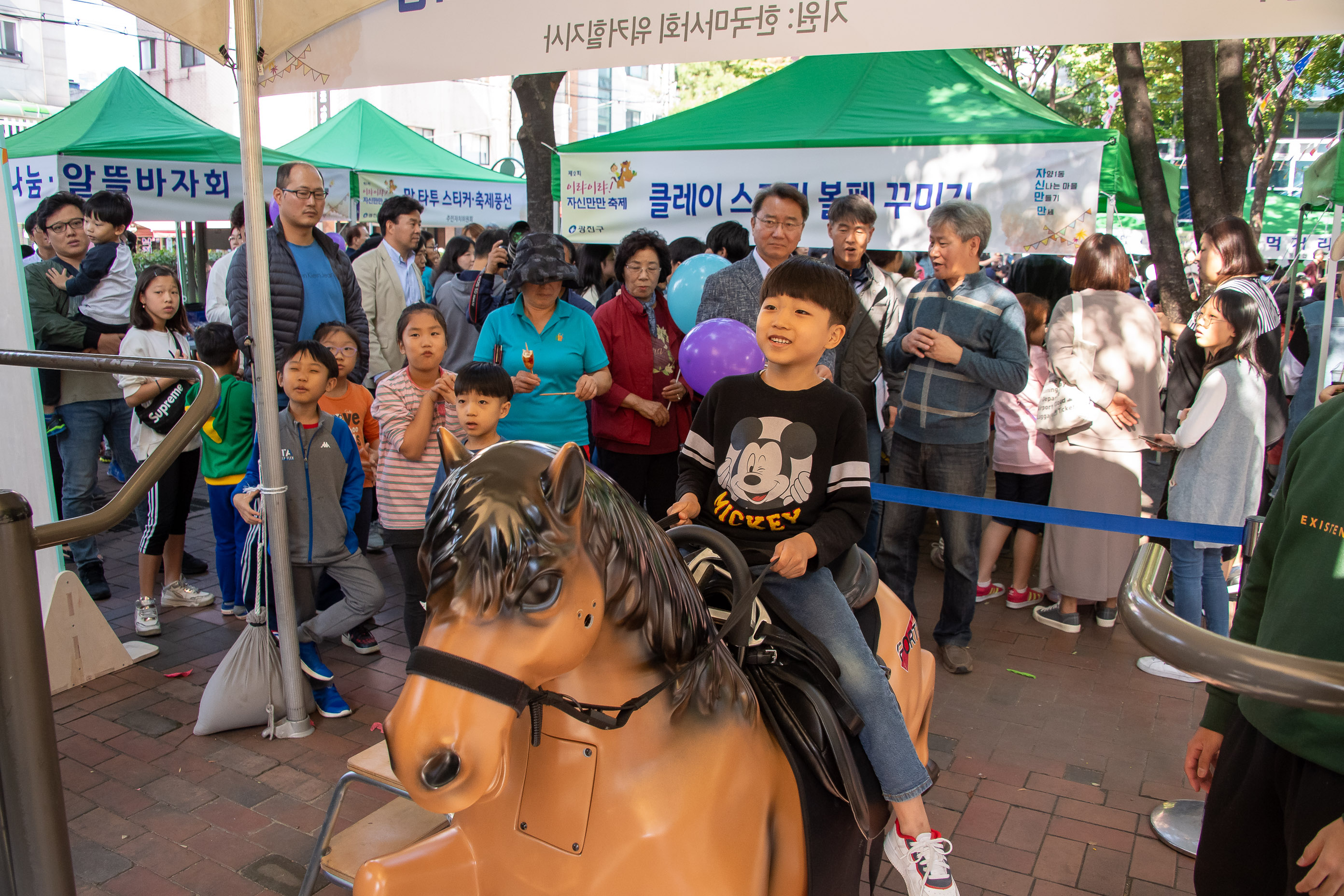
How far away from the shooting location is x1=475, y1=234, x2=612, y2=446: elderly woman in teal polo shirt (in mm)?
4785

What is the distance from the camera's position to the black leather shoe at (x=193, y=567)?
6199mm

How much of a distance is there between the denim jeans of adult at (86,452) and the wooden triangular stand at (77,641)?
0.81m

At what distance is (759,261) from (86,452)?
422 cm

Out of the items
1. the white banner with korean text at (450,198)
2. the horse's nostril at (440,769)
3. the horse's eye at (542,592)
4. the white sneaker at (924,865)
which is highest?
the white banner with korean text at (450,198)

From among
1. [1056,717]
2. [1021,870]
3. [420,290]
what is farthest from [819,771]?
[420,290]

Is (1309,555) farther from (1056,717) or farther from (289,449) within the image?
(289,449)

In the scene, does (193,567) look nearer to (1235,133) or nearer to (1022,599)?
(1022,599)

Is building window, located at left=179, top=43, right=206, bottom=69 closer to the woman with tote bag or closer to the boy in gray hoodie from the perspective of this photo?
the boy in gray hoodie

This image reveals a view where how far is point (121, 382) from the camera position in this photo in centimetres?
536

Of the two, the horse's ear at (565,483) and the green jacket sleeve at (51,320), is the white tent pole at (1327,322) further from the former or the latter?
the green jacket sleeve at (51,320)

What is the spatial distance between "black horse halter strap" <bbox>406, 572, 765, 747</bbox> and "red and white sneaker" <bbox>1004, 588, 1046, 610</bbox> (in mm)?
4553

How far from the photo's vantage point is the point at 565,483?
1.47 m

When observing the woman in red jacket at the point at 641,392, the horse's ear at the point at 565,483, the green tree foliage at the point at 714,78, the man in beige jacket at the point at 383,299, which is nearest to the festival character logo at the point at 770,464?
the horse's ear at the point at 565,483

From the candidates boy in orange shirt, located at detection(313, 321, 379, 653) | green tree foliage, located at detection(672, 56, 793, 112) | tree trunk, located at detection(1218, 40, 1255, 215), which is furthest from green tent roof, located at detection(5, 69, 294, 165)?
green tree foliage, located at detection(672, 56, 793, 112)
